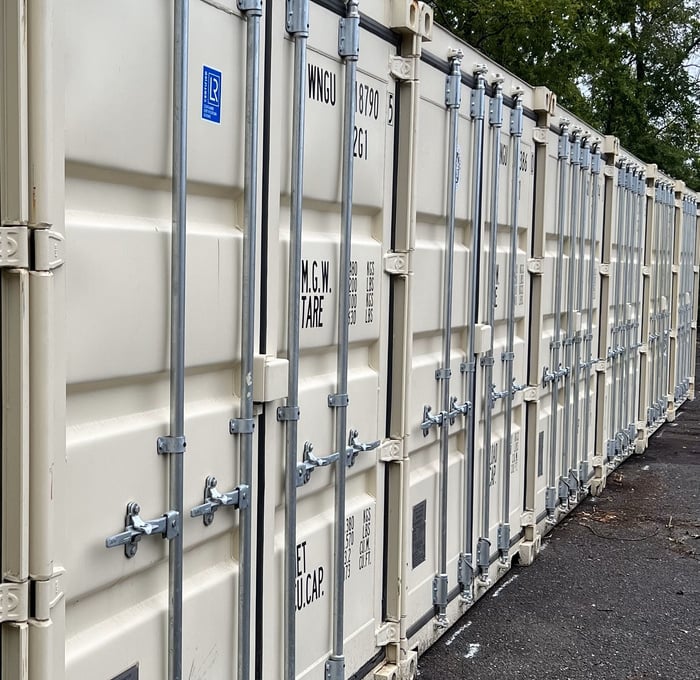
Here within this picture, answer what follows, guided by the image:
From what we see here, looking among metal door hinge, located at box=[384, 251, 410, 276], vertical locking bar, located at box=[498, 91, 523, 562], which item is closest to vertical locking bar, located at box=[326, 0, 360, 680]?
metal door hinge, located at box=[384, 251, 410, 276]

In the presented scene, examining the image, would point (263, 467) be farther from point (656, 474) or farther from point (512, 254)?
point (656, 474)

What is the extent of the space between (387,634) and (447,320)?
1.45 metres

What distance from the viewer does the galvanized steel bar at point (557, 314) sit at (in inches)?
268

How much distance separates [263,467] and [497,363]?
2845 mm

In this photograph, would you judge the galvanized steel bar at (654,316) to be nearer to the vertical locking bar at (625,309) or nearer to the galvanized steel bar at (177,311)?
the vertical locking bar at (625,309)

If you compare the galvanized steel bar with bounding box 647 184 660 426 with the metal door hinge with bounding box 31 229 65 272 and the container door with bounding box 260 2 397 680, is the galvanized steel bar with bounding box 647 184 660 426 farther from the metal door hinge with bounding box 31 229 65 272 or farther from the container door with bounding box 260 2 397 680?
the metal door hinge with bounding box 31 229 65 272

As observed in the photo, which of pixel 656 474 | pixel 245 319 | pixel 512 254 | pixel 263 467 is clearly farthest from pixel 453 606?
pixel 656 474

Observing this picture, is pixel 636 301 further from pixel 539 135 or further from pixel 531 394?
pixel 539 135

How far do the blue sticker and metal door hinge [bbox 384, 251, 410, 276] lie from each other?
136 centimetres

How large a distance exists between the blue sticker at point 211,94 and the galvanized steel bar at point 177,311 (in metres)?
0.14

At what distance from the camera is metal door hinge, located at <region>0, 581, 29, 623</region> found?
7.18 ft

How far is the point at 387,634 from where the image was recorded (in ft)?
14.0

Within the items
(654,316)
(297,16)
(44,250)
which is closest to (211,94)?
(297,16)

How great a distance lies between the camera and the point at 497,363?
5863 millimetres
